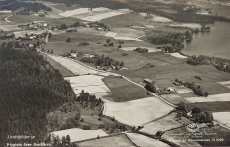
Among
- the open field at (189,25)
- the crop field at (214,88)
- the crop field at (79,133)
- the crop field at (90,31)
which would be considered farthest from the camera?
the open field at (189,25)

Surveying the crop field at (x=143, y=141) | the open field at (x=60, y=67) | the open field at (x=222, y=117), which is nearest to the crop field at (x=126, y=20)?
the open field at (x=60, y=67)

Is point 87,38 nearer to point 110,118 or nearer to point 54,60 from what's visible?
point 54,60

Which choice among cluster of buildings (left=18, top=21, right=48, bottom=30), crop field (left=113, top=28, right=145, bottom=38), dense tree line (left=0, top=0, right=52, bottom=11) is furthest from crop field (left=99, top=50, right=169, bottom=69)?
dense tree line (left=0, top=0, right=52, bottom=11)

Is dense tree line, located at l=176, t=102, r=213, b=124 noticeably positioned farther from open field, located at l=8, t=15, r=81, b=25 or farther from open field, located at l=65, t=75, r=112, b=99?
open field, located at l=8, t=15, r=81, b=25

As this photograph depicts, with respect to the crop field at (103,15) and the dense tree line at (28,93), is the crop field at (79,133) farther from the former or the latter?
the crop field at (103,15)

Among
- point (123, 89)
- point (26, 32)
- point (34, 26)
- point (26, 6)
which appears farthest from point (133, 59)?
point (26, 6)
